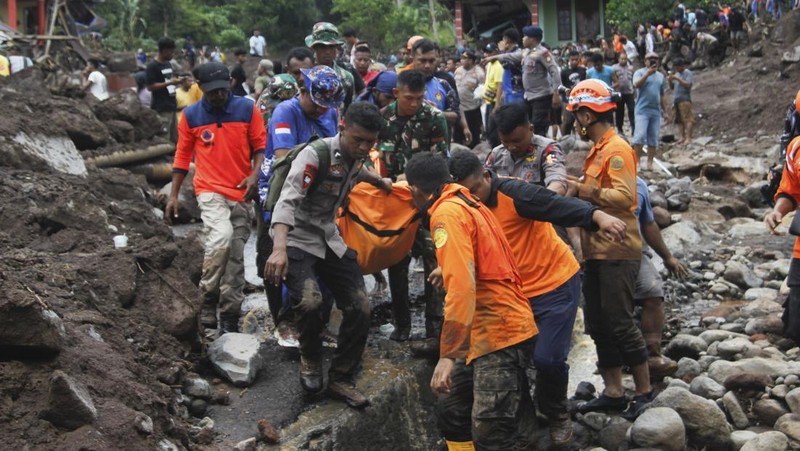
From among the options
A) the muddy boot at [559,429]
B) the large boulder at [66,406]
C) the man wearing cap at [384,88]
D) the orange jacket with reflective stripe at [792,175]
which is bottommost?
the muddy boot at [559,429]

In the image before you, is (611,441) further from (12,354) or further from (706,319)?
(12,354)

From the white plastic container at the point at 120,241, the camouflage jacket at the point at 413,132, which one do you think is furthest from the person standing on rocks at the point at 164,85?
the camouflage jacket at the point at 413,132

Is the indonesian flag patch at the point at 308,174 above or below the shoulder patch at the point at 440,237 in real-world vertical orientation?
above

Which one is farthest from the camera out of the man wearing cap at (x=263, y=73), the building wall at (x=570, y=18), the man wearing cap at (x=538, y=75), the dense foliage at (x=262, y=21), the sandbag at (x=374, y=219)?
the dense foliage at (x=262, y=21)

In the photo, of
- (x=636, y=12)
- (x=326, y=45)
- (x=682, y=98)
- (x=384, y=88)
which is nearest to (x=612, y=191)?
(x=384, y=88)

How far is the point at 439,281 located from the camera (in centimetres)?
442

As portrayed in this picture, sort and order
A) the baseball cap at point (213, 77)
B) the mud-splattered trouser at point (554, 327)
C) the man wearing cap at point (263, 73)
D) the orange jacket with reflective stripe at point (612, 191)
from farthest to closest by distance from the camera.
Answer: the man wearing cap at point (263, 73)
the baseball cap at point (213, 77)
the orange jacket with reflective stripe at point (612, 191)
the mud-splattered trouser at point (554, 327)

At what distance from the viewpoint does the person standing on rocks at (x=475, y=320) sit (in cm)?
407

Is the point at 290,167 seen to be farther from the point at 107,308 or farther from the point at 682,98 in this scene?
the point at 682,98

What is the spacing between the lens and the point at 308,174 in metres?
4.99

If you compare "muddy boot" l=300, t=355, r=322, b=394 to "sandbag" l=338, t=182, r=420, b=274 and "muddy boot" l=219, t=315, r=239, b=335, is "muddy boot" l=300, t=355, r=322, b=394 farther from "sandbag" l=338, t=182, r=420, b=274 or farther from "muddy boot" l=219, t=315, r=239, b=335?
"muddy boot" l=219, t=315, r=239, b=335

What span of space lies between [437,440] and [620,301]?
1552 mm

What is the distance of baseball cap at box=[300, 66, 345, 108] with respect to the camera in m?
5.77

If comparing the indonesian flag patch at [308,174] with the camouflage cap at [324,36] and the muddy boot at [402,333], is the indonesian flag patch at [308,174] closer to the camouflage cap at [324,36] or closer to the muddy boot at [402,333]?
the muddy boot at [402,333]
